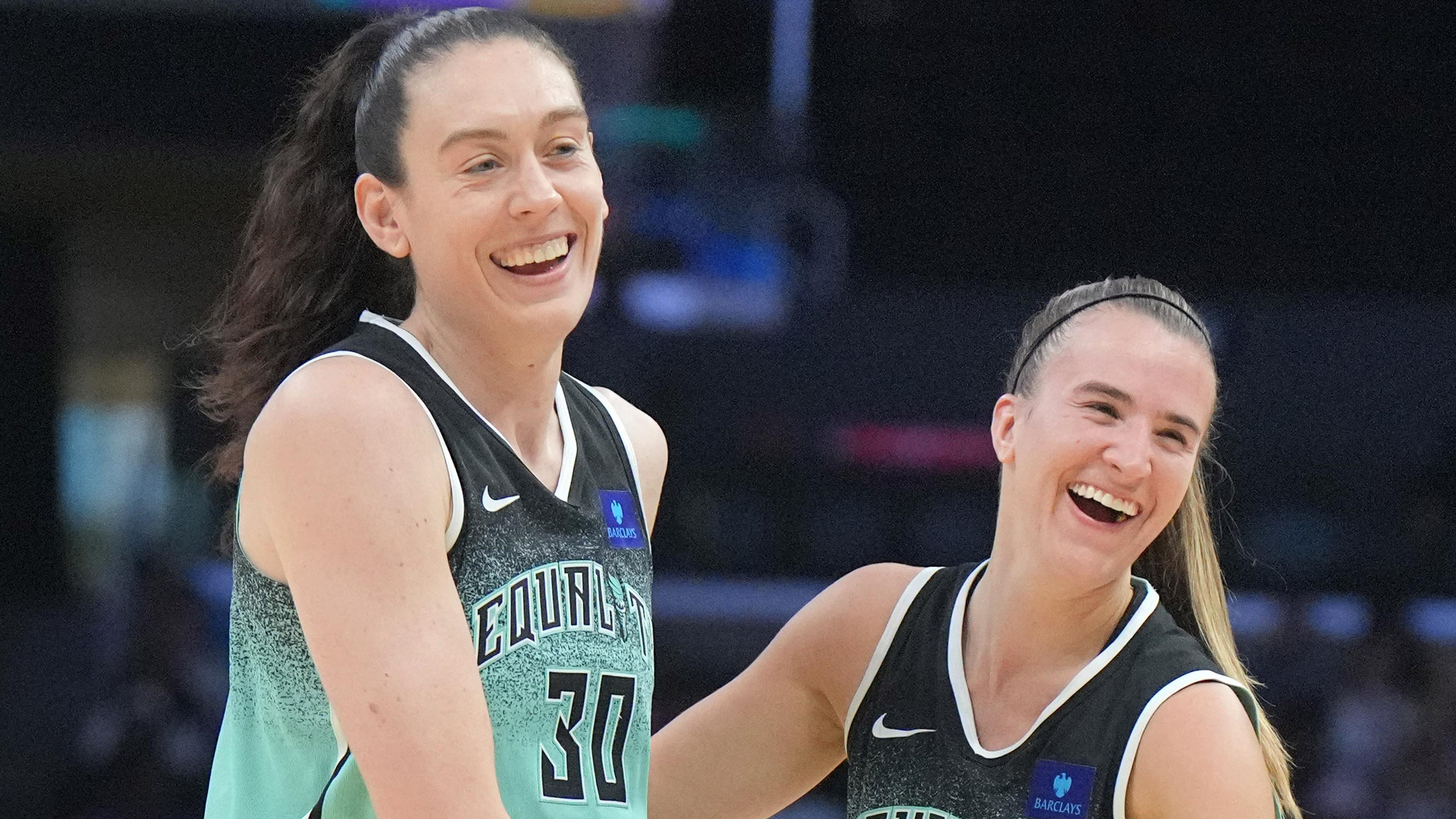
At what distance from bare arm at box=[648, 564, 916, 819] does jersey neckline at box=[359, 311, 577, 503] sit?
447 mm

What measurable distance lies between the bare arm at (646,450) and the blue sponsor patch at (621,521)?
11cm

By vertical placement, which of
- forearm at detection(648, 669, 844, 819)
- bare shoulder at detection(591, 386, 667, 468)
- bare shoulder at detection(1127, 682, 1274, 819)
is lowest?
forearm at detection(648, 669, 844, 819)

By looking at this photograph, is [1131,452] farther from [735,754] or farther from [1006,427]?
[735,754]

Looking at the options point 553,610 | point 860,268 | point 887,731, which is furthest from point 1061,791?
point 860,268

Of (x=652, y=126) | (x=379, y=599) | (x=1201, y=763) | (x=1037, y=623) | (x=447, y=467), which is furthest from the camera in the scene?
(x=652, y=126)

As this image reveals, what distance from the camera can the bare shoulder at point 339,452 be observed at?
1471 millimetres

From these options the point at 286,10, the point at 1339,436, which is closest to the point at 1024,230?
the point at 1339,436

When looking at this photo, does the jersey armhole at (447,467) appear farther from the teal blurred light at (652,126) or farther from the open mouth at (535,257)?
the teal blurred light at (652,126)

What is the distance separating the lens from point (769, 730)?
207 centimetres

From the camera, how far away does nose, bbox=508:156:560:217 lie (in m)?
1.62

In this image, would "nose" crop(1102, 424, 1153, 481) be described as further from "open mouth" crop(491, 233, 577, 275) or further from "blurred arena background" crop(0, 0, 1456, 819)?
"blurred arena background" crop(0, 0, 1456, 819)

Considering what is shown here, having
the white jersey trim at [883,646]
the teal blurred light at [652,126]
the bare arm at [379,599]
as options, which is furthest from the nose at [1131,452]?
the teal blurred light at [652,126]

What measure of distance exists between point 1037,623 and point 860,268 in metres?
2.71

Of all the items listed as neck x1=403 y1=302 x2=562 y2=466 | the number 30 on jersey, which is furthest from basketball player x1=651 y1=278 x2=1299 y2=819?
neck x1=403 y1=302 x2=562 y2=466
